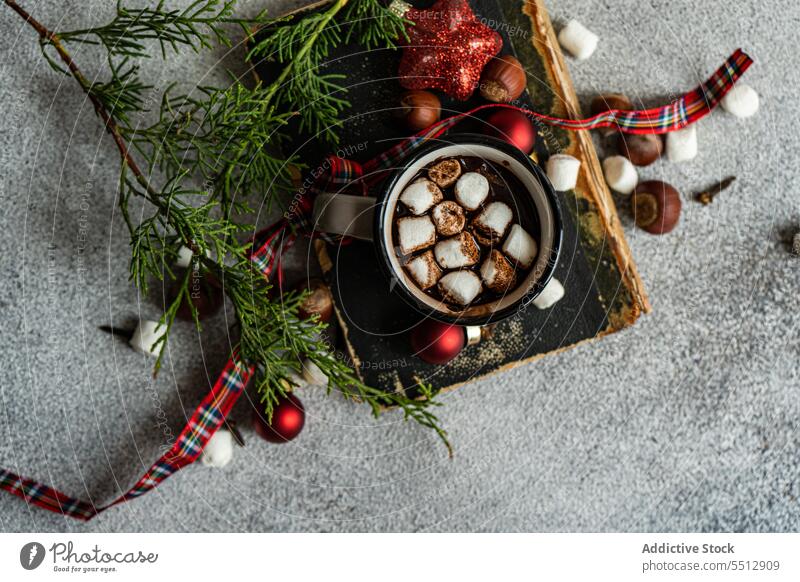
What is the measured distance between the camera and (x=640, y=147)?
0.81 meters

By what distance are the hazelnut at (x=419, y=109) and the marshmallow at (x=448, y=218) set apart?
0.12m

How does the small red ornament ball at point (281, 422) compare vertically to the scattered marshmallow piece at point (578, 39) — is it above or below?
below

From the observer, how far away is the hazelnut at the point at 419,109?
716mm

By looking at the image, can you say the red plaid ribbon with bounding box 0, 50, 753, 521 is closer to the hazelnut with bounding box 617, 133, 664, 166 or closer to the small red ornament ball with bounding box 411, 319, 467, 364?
the hazelnut with bounding box 617, 133, 664, 166

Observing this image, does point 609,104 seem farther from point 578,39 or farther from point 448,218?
point 448,218

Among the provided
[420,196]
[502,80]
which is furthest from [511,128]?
[420,196]

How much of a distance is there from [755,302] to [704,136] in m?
0.23

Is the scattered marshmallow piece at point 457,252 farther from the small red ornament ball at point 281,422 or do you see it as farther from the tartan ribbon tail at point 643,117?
the small red ornament ball at point 281,422

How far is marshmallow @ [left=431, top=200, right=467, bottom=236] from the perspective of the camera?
0.65 meters

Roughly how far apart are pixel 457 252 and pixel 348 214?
0.40 ft

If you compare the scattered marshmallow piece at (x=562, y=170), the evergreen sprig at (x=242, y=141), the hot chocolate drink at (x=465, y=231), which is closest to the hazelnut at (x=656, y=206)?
the scattered marshmallow piece at (x=562, y=170)

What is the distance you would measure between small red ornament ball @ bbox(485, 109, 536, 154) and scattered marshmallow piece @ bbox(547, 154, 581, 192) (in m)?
0.04

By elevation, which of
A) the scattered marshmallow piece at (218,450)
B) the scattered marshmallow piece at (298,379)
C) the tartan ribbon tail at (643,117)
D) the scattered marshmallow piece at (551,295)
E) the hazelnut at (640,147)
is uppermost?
the tartan ribbon tail at (643,117)

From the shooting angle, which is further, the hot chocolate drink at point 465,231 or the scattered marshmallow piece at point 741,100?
the scattered marshmallow piece at point 741,100
